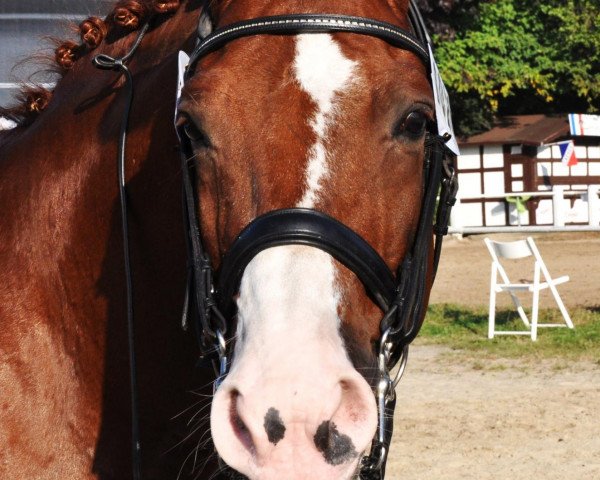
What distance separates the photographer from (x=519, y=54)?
1151 inches

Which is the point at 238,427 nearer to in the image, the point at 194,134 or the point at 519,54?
the point at 194,134

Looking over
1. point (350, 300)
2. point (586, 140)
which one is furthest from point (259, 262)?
point (586, 140)

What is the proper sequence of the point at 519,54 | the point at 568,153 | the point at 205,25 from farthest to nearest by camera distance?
1. the point at 568,153
2. the point at 519,54
3. the point at 205,25

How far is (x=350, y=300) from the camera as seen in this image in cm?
215

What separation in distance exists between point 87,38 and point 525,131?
29.5 meters

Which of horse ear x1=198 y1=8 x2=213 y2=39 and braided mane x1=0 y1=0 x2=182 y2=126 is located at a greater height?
horse ear x1=198 y1=8 x2=213 y2=39

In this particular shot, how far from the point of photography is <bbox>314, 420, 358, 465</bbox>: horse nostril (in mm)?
1975

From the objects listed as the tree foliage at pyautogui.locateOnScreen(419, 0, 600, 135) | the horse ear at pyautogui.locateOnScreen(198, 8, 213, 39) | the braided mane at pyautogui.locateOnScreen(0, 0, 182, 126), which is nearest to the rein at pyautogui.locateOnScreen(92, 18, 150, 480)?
the braided mane at pyautogui.locateOnScreen(0, 0, 182, 126)

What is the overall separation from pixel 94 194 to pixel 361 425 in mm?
1202

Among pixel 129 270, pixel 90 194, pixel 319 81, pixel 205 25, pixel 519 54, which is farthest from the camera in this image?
pixel 519 54

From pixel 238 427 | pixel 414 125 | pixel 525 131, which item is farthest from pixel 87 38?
pixel 525 131

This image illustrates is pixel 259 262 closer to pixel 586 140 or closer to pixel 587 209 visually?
pixel 587 209

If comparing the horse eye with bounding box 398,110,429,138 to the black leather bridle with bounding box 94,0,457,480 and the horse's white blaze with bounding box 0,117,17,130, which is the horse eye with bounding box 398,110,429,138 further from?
the horse's white blaze with bounding box 0,117,17,130

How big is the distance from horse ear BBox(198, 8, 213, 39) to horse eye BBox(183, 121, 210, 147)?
306mm
